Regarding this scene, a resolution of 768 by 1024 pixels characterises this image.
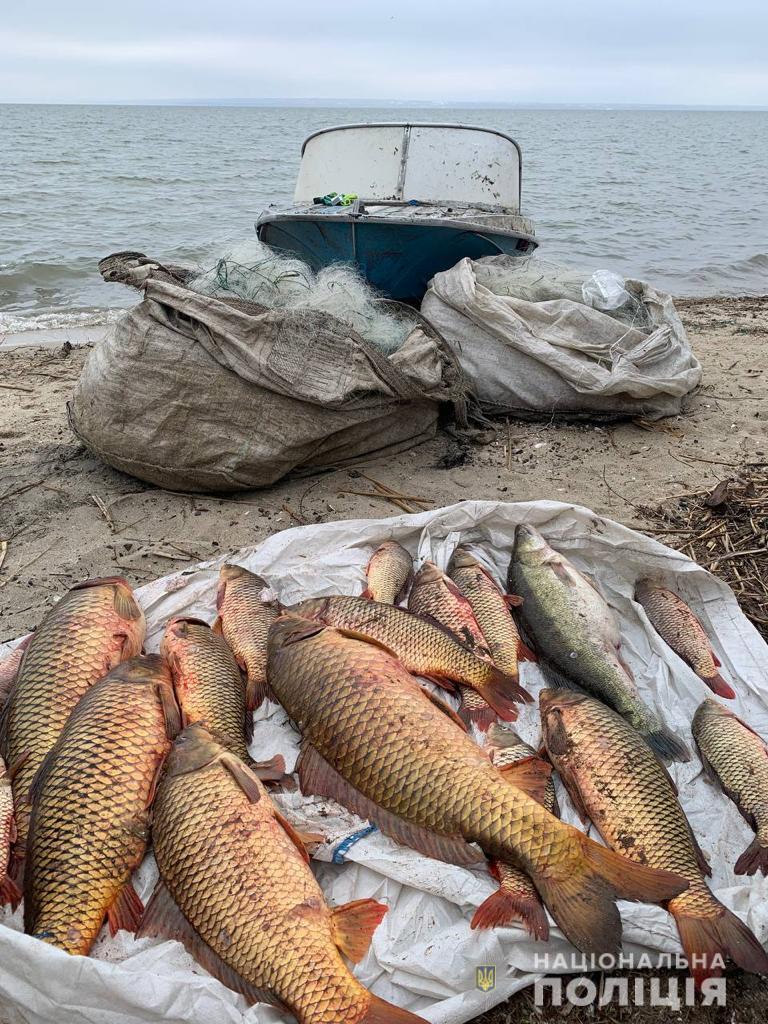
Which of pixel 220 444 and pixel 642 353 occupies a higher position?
pixel 642 353

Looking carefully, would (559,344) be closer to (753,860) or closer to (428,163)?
(428,163)

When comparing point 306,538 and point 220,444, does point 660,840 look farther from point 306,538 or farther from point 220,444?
point 220,444

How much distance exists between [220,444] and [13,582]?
120 centimetres

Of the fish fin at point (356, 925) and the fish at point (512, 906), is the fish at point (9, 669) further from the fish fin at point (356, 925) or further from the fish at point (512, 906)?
the fish at point (512, 906)

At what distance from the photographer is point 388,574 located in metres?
3.07

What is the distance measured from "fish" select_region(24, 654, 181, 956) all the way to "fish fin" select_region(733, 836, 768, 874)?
1579mm

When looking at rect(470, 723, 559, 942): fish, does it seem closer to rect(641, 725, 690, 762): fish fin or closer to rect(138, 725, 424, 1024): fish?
rect(138, 725, 424, 1024): fish

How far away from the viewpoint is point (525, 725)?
2535mm

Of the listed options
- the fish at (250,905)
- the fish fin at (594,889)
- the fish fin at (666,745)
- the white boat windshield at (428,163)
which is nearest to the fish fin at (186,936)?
the fish at (250,905)

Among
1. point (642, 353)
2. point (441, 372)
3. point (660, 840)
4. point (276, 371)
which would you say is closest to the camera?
point (660, 840)

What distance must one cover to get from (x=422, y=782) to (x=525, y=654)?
0.97 metres

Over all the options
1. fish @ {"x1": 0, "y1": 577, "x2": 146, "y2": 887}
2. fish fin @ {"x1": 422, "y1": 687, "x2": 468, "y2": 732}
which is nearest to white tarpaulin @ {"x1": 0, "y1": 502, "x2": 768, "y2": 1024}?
fish @ {"x1": 0, "y1": 577, "x2": 146, "y2": 887}

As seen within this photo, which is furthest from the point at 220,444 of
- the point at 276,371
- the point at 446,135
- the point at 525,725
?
the point at 446,135

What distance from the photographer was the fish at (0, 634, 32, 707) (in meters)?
2.50
